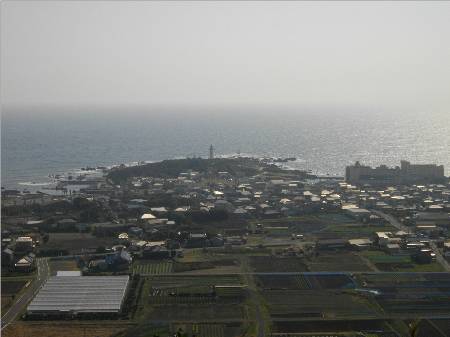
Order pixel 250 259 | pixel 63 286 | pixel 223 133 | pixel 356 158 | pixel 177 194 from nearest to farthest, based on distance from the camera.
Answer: pixel 63 286 → pixel 250 259 → pixel 177 194 → pixel 356 158 → pixel 223 133

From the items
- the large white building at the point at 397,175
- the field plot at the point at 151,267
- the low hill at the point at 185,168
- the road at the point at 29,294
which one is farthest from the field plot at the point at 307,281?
the low hill at the point at 185,168

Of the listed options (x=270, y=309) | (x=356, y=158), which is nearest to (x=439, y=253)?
(x=270, y=309)

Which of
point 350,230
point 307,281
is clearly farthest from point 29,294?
point 350,230

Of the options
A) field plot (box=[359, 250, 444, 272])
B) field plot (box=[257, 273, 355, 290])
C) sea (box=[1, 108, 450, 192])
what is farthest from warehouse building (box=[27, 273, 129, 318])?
sea (box=[1, 108, 450, 192])

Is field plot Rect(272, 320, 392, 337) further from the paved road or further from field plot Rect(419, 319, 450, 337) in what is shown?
the paved road

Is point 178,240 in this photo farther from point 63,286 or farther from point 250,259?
point 63,286

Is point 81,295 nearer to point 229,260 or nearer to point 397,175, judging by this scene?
point 229,260

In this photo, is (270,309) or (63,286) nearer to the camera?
(270,309)
